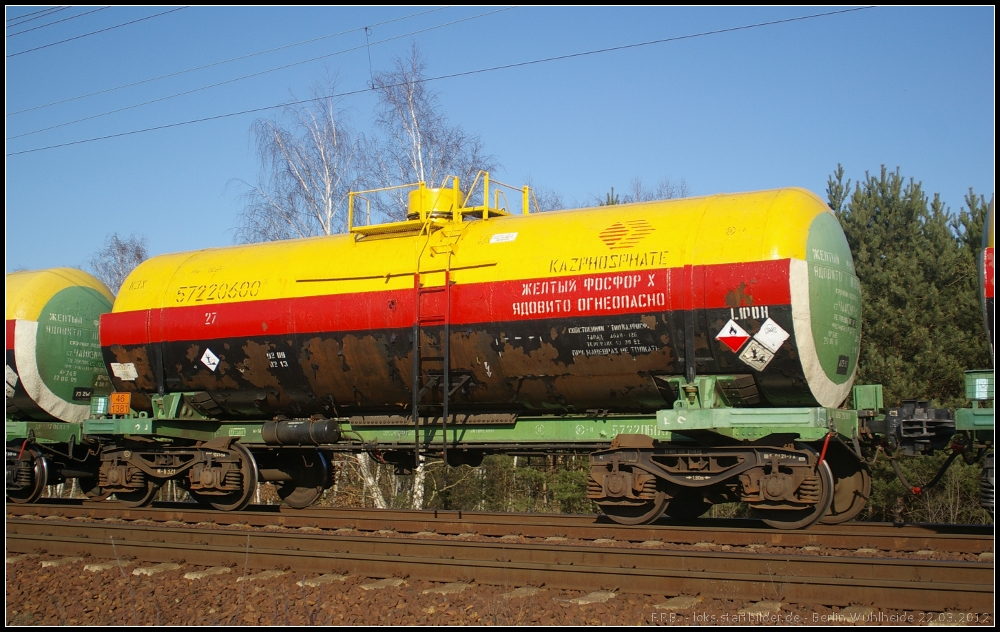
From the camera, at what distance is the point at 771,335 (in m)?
9.00

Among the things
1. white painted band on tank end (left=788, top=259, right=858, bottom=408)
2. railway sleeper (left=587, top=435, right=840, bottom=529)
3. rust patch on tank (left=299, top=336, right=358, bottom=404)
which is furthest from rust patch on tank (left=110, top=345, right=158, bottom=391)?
white painted band on tank end (left=788, top=259, right=858, bottom=408)

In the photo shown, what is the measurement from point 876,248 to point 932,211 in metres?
1.52

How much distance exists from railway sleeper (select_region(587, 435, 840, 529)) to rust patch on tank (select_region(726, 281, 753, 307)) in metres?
1.52

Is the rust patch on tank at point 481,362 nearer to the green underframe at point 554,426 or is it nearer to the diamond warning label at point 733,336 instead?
the green underframe at point 554,426

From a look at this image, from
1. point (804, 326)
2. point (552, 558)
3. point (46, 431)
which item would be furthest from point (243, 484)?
point (804, 326)

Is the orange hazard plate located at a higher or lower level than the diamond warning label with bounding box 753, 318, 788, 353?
lower

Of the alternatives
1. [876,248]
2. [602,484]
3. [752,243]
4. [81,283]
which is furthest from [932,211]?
[81,283]

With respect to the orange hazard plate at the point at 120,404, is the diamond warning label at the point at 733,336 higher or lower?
higher

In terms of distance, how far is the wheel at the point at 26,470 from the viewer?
1364 centimetres

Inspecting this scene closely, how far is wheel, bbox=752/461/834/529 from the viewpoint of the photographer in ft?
29.8

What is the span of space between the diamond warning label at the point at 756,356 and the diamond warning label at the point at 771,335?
5 cm

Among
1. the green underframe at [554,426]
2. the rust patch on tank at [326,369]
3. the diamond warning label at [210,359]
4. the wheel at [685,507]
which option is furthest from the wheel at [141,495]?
the wheel at [685,507]

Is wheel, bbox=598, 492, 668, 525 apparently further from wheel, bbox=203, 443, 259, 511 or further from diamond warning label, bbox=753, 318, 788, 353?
wheel, bbox=203, 443, 259, 511

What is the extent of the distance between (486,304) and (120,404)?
243 inches
